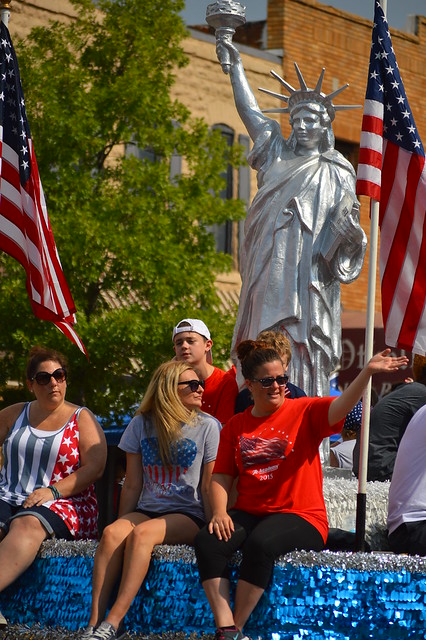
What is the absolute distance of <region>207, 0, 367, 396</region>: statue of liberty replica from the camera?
949 cm

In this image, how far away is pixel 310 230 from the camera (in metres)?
9.51

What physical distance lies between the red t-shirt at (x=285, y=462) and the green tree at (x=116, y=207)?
7585 mm

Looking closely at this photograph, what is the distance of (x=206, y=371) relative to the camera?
24.3 feet

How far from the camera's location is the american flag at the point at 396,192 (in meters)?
6.67

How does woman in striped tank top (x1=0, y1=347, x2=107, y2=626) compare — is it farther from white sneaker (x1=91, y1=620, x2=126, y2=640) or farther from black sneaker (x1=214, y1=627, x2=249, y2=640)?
black sneaker (x1=214, y1=627, x2=249, y2=640)

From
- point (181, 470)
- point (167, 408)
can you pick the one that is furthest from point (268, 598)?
point (167, 408)

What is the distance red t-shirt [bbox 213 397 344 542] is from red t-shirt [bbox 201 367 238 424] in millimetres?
1267

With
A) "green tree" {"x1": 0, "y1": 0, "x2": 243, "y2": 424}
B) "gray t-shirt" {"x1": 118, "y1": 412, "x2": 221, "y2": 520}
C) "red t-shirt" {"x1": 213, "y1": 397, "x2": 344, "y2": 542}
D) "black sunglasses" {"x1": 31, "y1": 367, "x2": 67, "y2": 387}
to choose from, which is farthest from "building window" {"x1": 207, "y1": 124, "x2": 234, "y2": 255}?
"red t-shirt" {"x1": 213, "y1": 397, "x2": 344, "y2": 542}

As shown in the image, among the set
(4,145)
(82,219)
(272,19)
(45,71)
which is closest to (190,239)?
(82,219)

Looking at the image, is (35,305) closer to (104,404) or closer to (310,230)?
(310,230)

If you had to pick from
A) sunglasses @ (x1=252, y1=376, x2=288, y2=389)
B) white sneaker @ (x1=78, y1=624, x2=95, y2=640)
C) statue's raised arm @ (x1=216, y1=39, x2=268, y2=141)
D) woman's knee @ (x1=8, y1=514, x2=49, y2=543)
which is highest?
statue's raised arm @ (x1=216, y1=39, x2=268, y2=141)

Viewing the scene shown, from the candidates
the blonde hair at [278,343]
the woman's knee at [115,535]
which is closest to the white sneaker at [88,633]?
the woman's knee at [115,535]

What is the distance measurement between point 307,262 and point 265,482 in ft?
12.6

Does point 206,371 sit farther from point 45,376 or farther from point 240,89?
point 240,89
